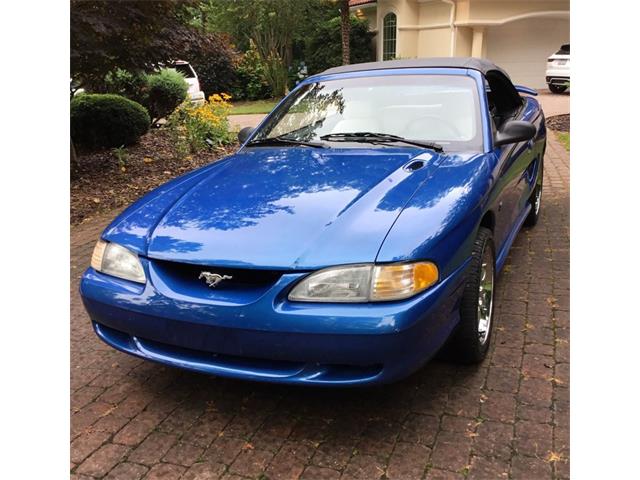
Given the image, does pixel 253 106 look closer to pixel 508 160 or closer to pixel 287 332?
pixel 508 160

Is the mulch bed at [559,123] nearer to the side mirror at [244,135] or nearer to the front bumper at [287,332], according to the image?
the side mirror at [244,135]

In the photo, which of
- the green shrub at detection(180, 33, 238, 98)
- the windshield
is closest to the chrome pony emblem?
the windshield

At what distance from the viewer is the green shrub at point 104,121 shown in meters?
9.68

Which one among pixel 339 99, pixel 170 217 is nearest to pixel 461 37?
pixel 339 99

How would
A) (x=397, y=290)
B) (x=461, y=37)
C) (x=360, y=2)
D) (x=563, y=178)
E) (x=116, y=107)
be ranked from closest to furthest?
1. (x=397, y=290)
2. (x=563, y=178)
3. (x=116, y=107)
4. (x=461, y=37)
5. (x=360, y=2)

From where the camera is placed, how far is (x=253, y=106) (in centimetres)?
2233

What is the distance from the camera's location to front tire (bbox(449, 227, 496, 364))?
294 cm

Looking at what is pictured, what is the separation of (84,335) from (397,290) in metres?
2.35

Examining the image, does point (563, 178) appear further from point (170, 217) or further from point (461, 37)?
point (461, 37)

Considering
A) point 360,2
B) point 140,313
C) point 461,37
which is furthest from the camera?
point 360,2

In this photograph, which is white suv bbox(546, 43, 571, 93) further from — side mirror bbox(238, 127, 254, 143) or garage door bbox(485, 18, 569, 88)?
side mirror bbox(238, 127, 254, 143)

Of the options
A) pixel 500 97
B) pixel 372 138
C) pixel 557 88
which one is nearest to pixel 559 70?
pixel 557 88

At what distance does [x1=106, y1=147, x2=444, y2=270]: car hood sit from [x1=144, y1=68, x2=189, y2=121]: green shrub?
925 centimetres

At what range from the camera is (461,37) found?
23859 millimetres
